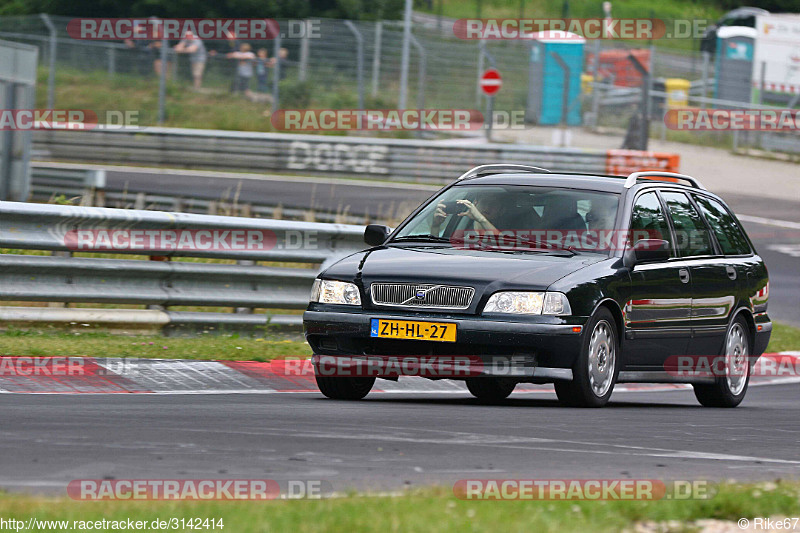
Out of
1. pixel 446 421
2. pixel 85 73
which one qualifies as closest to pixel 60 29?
pixel 85 73

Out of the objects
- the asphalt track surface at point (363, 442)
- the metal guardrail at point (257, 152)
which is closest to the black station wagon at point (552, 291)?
the asphalt track surface at point (363, 442)

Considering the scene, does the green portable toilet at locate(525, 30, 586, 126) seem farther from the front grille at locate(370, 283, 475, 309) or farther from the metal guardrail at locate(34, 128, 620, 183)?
the front grille at locate(370, 283, 475, 309)

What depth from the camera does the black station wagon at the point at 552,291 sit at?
8.80m

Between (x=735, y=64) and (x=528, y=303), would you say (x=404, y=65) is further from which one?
(x=528, y=303)

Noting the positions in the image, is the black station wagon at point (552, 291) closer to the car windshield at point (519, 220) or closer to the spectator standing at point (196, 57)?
the car windshield at point (519, 220)

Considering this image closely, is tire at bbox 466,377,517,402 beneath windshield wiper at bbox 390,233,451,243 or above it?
beneath

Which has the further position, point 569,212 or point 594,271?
point 569,212

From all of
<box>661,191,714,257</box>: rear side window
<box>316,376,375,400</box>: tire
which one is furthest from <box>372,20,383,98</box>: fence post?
<box>316,376,375,400</box>: tire

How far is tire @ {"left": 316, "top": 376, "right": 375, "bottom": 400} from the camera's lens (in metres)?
9.41

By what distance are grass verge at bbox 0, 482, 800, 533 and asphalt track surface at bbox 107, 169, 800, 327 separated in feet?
51.4

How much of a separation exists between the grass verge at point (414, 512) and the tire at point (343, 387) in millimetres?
3915

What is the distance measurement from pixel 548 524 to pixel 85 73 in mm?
32095

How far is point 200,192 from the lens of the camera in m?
25.8

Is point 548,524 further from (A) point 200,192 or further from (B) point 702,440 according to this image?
(A) point 200,192
